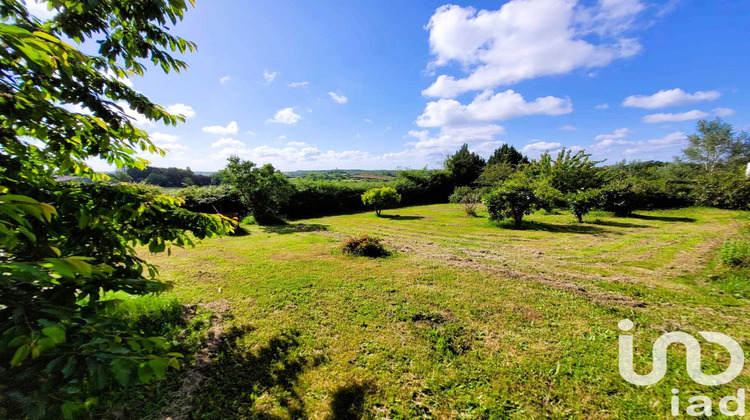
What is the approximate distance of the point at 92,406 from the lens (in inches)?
98.3

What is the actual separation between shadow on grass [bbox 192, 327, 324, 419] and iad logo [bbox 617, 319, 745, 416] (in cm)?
386

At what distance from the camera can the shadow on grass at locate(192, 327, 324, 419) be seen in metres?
2.63

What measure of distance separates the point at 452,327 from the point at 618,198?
17.0m

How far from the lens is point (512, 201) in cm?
1172

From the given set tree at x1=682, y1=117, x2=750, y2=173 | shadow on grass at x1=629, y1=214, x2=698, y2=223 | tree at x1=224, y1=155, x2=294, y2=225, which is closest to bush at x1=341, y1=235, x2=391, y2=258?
tree at x1=224, y1=155, x2=294, y2=225

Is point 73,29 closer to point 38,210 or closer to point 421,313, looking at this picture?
point 38,210

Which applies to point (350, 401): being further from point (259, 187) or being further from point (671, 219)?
point (671, 219)

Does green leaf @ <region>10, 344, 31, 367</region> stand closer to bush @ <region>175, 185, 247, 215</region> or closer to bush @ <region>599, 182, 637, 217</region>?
bush @ <region>175, 185, 247, 215</region>

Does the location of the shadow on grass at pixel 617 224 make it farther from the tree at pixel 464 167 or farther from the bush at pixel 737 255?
the tree at pixel 464 167

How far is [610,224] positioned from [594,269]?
27.6ft

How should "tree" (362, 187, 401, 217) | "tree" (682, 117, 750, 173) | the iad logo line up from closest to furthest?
the iad logo, "tree" (362, 187, 401, 217), "tree" (682, 117, 750, 173)

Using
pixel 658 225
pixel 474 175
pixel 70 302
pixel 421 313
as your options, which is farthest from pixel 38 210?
pixel 474 175

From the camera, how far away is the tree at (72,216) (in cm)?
112

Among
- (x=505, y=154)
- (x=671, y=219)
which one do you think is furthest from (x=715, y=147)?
(x=671, y=219)
